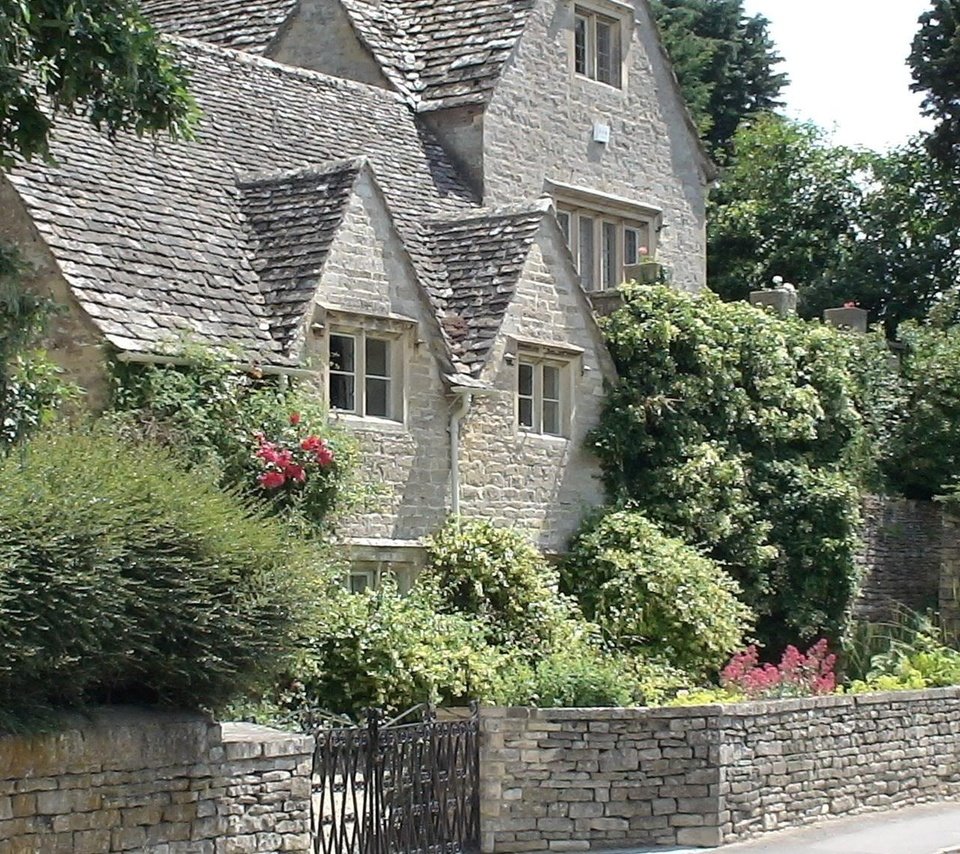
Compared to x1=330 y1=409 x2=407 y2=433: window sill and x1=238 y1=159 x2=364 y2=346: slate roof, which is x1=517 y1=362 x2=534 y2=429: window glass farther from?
x1=238 y1=159 x2=364 y2=346: slate roof

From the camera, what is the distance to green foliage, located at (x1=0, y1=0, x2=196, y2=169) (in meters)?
12.9

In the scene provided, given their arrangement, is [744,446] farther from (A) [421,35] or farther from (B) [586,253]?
(A) [421,35]

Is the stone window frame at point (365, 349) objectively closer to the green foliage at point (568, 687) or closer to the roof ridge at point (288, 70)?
the green foliage at point (568, 687)

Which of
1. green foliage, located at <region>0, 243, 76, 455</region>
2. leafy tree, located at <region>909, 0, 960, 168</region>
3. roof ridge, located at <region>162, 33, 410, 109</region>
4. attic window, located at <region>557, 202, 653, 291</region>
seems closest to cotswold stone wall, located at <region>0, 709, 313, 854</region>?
green foliage, located at <region>0, 243, 76, 455</region>

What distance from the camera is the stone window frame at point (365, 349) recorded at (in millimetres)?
21359

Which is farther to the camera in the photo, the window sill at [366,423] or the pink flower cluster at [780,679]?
the window sill at [366,423]

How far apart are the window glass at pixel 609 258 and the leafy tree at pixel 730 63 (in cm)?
2250

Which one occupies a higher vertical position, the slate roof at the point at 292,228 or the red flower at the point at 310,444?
the slate roof at the point at 292,228

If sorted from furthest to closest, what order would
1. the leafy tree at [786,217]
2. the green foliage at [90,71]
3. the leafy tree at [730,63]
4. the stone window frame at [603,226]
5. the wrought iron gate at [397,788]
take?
1. the leafy tree at [730,63]
2. the leafy tree at [786,217]
3. the stone window frame at [603,226]
4. the wrought iron gate at [397,788]
5. the green foliage at [90,71]

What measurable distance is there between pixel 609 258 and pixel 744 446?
166 inches

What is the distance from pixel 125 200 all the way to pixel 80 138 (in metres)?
1.03

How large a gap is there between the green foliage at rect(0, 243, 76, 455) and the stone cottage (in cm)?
441

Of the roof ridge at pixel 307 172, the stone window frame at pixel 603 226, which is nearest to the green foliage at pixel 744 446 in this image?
the stone window frame at pixel 603 226

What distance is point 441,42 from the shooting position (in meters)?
28.2
